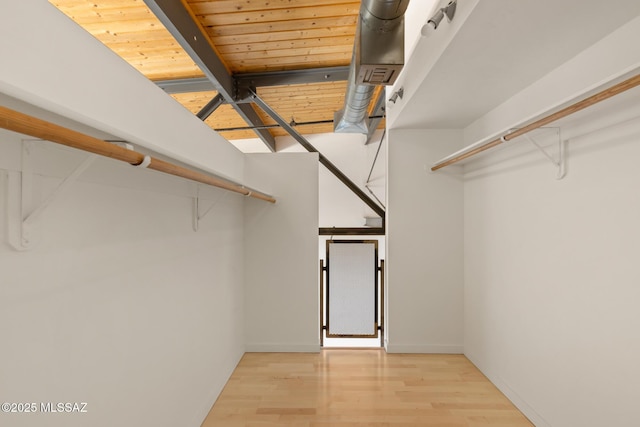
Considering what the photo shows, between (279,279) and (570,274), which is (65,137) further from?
(279,279)

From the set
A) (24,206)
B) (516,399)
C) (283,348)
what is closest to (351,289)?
(283,348)

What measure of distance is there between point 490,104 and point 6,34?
250 centimetres

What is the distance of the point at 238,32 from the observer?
224 cm

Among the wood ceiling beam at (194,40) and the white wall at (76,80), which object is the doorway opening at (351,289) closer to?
the wood ceiling beam at (194,40)

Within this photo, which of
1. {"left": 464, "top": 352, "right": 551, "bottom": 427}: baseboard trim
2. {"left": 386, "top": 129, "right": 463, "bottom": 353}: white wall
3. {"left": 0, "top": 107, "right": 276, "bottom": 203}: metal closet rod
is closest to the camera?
{"left": 0, "top": 107, "right": 276, "bottom": 203}: metal closet rod

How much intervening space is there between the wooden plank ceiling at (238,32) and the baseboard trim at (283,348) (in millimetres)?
2511

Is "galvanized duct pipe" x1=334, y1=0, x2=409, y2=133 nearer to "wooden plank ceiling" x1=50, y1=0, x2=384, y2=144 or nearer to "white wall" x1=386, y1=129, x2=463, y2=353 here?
"wooden plank ceiling" x1=50, y1=0, x2=384, y2=144

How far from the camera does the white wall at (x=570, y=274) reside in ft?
4.41

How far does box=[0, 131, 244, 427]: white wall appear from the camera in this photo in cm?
81

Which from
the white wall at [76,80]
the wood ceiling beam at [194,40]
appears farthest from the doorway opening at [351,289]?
the white wall at [76,80]

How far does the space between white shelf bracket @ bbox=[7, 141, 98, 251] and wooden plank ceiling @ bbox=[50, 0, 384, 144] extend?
153 centimetres

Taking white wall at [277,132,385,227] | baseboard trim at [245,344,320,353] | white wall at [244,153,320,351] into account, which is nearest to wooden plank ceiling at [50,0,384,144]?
white wall at [244,153,320,351]

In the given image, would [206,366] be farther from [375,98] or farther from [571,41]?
[375,98]

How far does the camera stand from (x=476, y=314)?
268 centimetres
